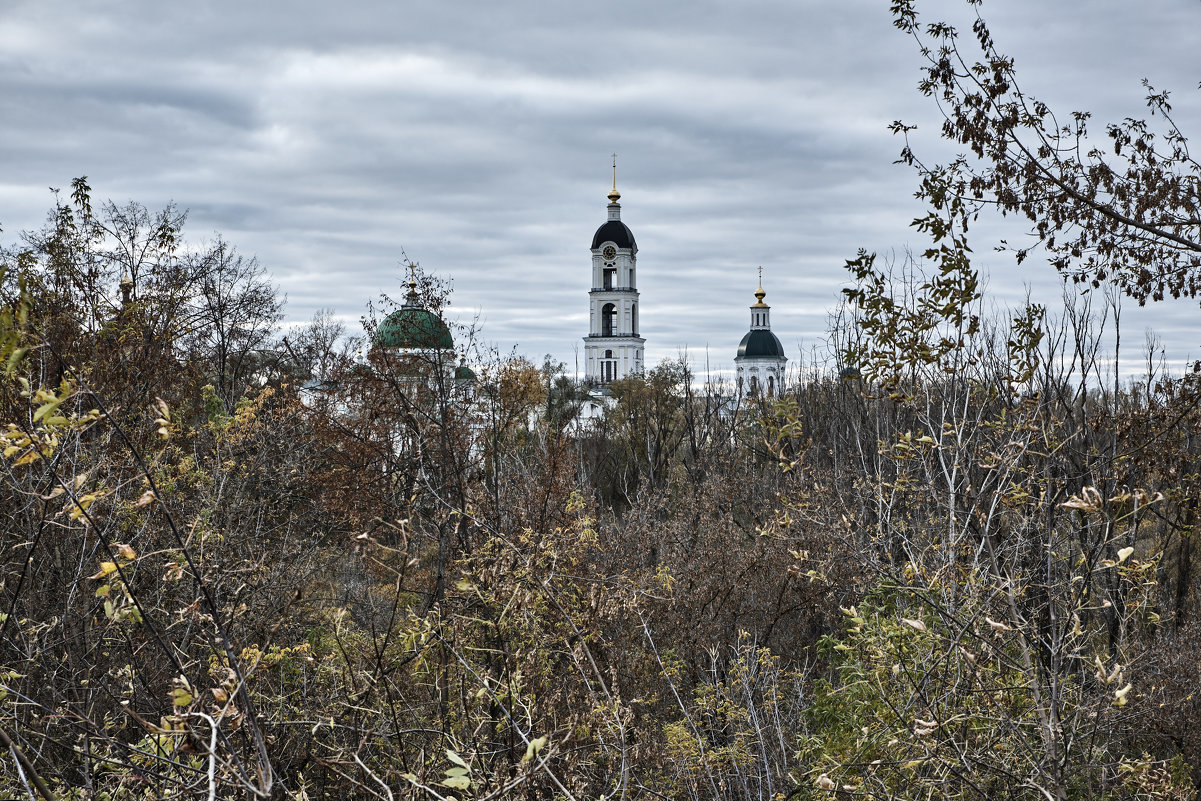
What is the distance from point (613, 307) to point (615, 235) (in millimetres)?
6877

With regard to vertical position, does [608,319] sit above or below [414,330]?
above

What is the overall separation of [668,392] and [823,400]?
11.5 meters

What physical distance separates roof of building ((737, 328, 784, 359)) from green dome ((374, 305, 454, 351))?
82935 mm

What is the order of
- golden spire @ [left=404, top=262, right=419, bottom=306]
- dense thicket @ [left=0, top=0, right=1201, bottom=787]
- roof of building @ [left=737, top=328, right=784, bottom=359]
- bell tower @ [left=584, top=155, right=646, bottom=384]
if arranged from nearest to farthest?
dense thicket @ [left=0, top=0, right=1201, bottom=787] → golden spire @ [left=404, top=262, right=419, bottom=306] → bell tower @ [left=584, top=155, right=646, bottom=384] → roof of building @ [left=737, top=328, right=784, bottom=359]

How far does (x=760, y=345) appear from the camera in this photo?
10012 cm

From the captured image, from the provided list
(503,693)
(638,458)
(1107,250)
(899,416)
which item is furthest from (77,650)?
(638,458)

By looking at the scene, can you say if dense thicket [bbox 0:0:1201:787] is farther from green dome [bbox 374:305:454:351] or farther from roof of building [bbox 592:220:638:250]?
roof of building [bbox 592:220:638:250]

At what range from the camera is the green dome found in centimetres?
1491

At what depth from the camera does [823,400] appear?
941 inches

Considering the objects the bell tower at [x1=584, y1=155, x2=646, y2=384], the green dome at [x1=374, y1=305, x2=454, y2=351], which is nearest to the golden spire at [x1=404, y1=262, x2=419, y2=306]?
the green dome at [x1=374, y1=305, x2=454, y2=351]

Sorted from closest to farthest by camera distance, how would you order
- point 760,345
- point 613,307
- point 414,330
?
point 414,330
point 613,307
point 760,345

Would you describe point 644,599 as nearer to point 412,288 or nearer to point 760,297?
point 412,288

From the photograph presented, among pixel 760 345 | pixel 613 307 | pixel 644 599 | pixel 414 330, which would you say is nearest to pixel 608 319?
pixel 613 307

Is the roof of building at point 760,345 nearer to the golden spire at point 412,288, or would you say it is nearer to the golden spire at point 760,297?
the golden spire at point 760,297
